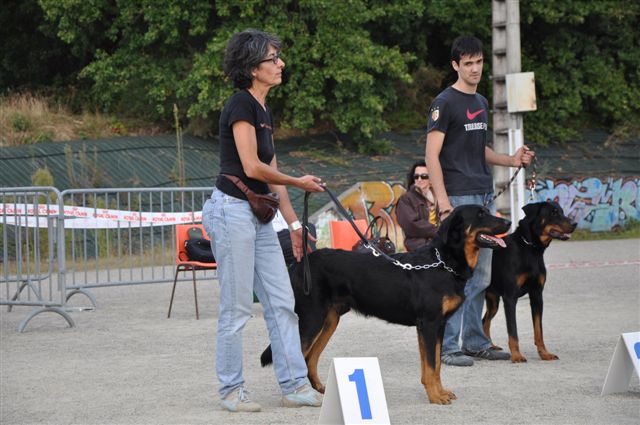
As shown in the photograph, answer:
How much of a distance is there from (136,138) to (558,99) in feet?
39.9

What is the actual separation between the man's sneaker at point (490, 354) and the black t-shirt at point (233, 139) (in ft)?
8.68

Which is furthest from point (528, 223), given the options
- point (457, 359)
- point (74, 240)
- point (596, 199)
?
point (596, 199)

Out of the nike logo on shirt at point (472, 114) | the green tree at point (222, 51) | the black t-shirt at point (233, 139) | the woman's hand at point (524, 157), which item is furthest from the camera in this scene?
the green tree at point (222, 51)

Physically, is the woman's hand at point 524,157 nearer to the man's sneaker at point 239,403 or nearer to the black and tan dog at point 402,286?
the black and tan dog at point 402,286

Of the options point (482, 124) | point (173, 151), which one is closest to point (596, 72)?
point (173, 151)

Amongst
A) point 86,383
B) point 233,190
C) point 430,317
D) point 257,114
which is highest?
point 257,114

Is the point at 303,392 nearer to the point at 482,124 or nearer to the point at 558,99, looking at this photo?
the point at 482,124

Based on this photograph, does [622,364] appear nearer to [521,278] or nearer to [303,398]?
[521,278]

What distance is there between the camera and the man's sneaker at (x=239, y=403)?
19.8 ft

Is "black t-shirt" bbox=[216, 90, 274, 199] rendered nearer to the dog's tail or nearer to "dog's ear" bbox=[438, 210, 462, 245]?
the dog's tail

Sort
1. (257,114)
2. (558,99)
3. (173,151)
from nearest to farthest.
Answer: (257,114)
(173,151)
(558,99)

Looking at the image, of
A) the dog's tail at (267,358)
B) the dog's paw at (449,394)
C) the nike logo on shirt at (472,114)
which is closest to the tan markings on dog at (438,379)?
the dog's paw at (449,394)

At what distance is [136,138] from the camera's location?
81.6 ft

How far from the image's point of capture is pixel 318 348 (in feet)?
21.3
